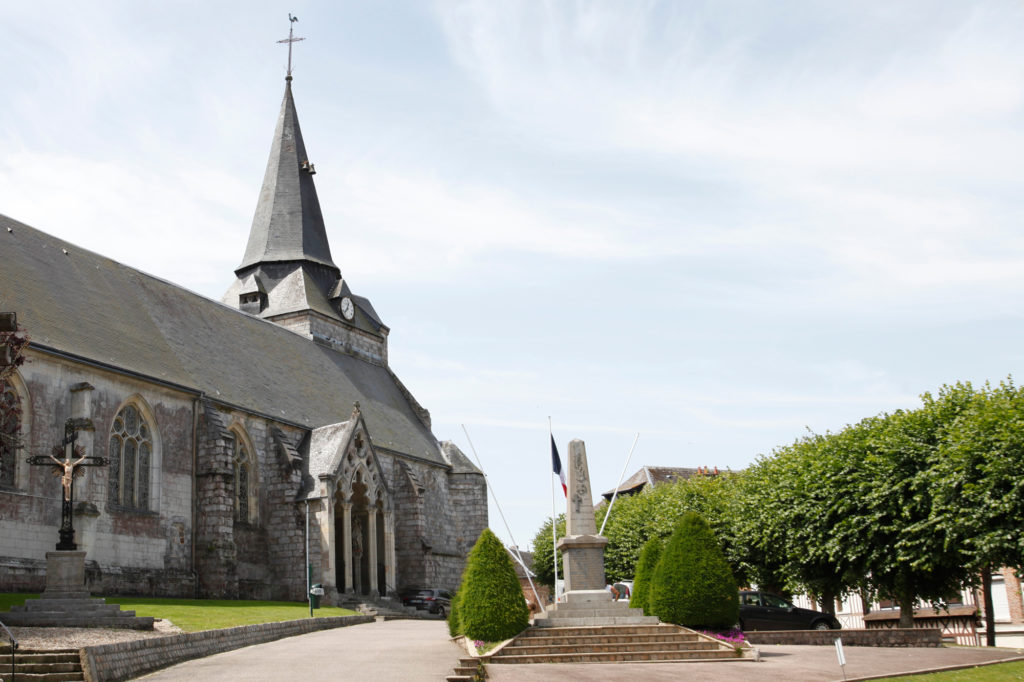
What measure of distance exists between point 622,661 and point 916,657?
6.44 m

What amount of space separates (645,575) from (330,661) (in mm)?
8618


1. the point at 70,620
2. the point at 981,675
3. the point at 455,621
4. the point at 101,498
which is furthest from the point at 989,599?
the point at 101,498

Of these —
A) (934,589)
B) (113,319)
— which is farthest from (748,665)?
(113,319)

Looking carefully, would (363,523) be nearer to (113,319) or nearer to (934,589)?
(113,319)

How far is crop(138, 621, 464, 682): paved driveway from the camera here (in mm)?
14516

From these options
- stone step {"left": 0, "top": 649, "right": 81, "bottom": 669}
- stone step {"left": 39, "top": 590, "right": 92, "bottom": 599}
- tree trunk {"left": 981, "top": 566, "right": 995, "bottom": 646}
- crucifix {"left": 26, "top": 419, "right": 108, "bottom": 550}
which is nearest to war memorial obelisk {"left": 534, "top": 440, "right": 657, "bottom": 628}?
stone step {"left": 0, "top": 649, "right": 81, "bottom": 669}

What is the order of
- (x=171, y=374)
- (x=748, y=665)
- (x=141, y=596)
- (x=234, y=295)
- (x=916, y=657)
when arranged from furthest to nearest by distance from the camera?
(x=234, y=295) → (x=171, y=374) → (x=141, y=596) → (x=916, y=657) → (x=748, y=665)

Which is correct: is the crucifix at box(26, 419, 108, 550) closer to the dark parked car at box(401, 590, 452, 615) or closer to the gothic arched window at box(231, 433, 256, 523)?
the gothic arched window at box(231, 433, 256, 523)

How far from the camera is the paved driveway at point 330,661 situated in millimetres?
14516

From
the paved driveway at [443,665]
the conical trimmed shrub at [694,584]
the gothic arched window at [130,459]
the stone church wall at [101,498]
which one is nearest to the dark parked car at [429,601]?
the stone church wall at [101,498]

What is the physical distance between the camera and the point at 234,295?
46.7m

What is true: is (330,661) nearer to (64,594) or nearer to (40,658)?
(40,658)

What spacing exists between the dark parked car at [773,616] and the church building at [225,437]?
13.2 metres

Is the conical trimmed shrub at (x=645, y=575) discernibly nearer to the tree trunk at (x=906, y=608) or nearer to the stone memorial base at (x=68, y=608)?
the tree trunk at (x=906, y=608)
